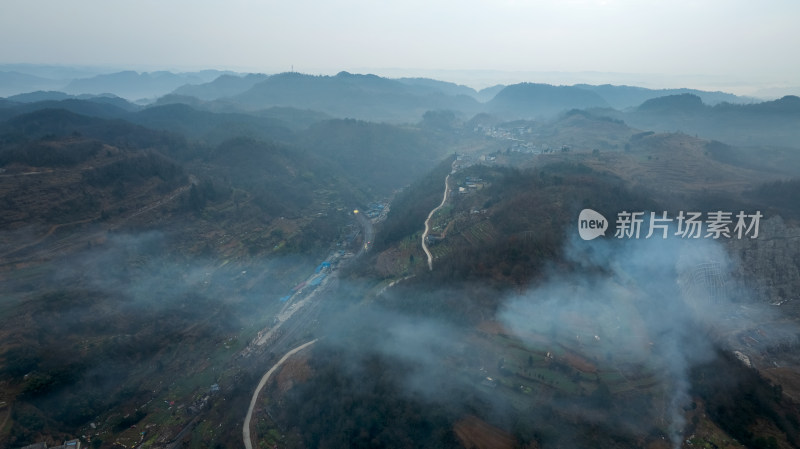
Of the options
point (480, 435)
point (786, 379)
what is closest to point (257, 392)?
point (480, 435)

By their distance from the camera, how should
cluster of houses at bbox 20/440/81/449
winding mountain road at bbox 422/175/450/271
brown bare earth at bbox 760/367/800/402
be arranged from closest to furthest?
brown bare earth at bbox 760/367/800/402 < cluster of houses at bbox 20/440/81/449 < winding mountain road at bbox 422/175/450/271

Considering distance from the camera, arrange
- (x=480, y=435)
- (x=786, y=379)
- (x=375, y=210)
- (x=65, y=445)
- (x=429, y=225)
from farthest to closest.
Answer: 1. (x=375, y=210)
2. (x=429, y=225)
3. (x=65, y=445)
4. (x=786, y=379)
5. (x=480, y=435)

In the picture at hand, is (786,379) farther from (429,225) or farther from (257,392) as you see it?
(257,392)

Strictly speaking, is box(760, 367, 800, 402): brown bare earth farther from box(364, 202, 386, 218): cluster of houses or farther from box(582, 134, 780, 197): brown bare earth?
box(364, 202, 386, 218): cluster of houses

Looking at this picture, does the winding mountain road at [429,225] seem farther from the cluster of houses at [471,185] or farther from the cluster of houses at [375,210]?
the cluster of houses at [375,210]

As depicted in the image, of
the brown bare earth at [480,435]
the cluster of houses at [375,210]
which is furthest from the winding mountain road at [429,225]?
the brown bare earth at [480,435]

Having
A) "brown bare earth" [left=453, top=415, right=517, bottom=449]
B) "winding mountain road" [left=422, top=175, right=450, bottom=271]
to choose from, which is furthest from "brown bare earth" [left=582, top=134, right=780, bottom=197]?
"brown bare earth" [left=453, top=415, right=517, bottom=449]

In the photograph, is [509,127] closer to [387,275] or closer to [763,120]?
[763,120]

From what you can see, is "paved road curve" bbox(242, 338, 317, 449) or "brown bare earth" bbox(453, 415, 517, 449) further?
"paved road curve" bbox(242, 338, 317, 449)
